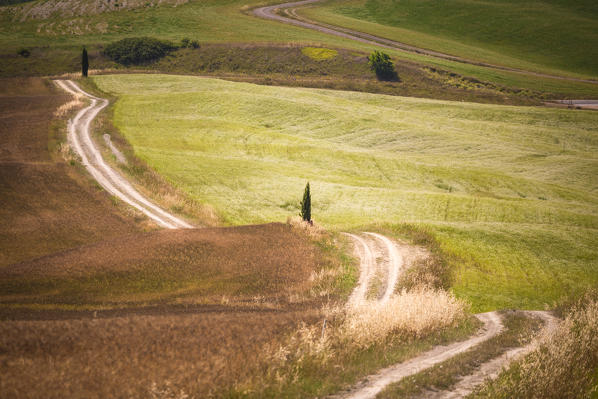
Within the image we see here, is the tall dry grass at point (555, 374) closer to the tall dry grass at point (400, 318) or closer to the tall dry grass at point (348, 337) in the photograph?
the tall dry grass at point (348, 337)

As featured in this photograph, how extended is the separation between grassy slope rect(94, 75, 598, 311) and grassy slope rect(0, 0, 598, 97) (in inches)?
987

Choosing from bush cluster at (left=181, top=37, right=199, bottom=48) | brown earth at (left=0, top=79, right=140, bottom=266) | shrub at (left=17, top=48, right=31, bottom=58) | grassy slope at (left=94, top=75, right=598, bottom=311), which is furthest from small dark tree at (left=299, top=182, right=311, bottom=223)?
shrub at (left=17, top=48, right=31, bottom=58)

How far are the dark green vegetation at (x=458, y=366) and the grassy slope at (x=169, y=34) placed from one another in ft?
268

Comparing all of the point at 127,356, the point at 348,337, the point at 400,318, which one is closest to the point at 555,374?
the point at 400,318

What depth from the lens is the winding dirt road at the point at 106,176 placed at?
26061mm

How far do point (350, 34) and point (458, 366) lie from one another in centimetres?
11617

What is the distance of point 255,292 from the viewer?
16.3 meters

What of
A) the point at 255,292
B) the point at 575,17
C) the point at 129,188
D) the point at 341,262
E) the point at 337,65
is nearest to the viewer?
the point at 255,292

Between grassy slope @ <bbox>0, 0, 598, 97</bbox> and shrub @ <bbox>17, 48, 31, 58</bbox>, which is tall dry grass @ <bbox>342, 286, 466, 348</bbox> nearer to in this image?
grassy slope @ <bbox>0, 0, 598, 97</bbox>

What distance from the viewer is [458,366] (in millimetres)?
11109

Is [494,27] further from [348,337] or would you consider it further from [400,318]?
[348,337]

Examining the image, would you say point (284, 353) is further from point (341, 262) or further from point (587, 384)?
point (341, 262)

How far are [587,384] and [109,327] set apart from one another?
37.7 ft

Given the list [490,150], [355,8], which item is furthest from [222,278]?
[355,8]
